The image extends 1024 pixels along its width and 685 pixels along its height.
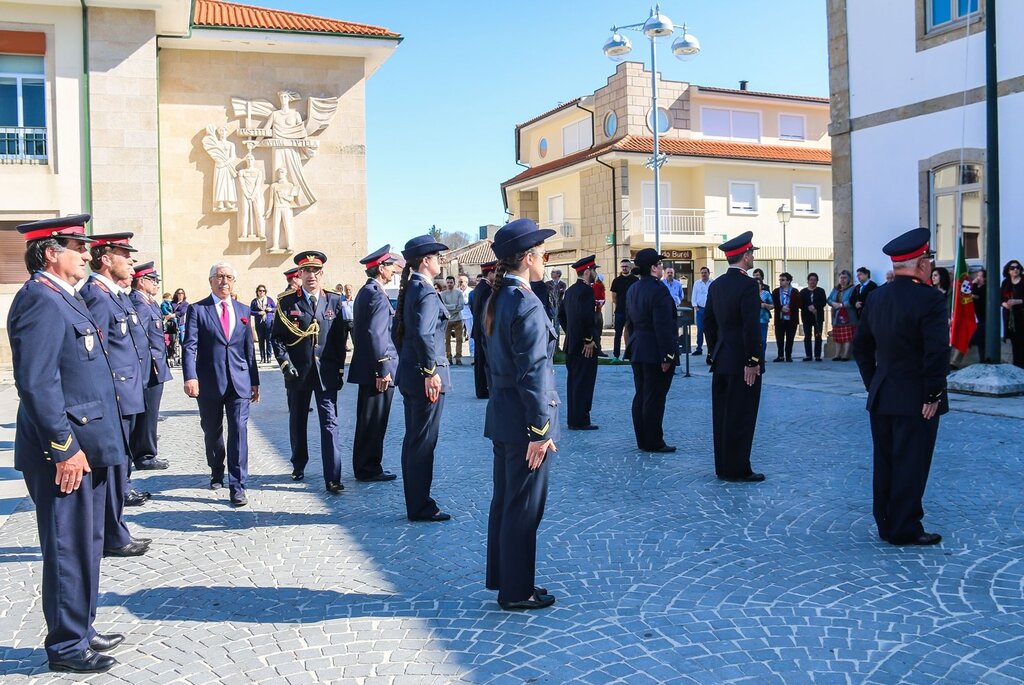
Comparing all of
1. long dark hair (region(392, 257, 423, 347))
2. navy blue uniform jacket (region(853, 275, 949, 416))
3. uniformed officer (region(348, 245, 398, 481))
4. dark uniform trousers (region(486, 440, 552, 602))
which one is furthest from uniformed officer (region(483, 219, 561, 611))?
uniformed officer (region(348, 245, 398, 481))

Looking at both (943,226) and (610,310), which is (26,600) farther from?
(610,310)

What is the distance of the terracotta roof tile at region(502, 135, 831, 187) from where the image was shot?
123ft

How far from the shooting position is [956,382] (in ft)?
40.2

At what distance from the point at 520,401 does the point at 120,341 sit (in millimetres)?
3495

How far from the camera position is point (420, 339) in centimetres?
633

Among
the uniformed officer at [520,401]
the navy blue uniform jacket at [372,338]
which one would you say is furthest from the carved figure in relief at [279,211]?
the uniformed officer at [520,401]

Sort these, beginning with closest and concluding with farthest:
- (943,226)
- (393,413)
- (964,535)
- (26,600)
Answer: (26,600) < (964,535) < (393,413) < (943,226)

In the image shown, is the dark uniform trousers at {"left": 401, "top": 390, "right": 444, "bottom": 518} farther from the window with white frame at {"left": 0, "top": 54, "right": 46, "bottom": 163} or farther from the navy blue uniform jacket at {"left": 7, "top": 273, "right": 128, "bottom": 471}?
the window with white frame at {"left": 0, "top": 54, "right": 46, "bottom": 163}

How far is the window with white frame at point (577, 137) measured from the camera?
41.9m

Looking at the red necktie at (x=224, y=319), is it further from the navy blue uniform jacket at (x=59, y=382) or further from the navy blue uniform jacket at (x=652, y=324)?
the navy blue uniform jacket at (x=652, y=324)

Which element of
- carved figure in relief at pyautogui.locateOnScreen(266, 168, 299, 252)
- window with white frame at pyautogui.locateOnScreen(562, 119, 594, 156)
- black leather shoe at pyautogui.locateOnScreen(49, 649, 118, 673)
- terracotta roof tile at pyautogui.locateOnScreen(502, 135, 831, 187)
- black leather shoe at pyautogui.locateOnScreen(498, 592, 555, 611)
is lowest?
black leather shoe at pyautogui.locateOnScreen(49, 649, 118, 673)

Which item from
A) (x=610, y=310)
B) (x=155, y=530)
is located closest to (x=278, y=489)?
(x=155, y=530)

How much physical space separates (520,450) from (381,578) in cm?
123

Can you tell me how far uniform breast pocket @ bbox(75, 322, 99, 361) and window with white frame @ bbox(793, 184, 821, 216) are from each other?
4032cm
